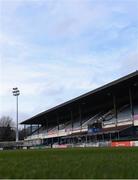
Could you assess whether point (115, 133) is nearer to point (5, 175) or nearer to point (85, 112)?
point (85, 112)

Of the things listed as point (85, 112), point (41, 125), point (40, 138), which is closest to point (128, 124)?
point (85, 112)

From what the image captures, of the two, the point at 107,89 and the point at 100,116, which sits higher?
the point at 107,89

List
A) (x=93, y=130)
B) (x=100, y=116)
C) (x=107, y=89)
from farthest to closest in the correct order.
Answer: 1. (x=100, y=116)
2. (x=93, y=130)
3. (x=107, y=89)

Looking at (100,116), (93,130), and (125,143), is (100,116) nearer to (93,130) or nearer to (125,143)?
(93,130)

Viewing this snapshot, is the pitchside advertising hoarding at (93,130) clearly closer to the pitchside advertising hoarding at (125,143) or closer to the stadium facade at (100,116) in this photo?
the stadium facade at (100,116)

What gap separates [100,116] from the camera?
259 ft

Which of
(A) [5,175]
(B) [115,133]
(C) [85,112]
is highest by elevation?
(C) [85,112]

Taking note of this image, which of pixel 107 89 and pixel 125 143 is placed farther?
pixel 107 89

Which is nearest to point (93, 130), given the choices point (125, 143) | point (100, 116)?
point (100, 116)

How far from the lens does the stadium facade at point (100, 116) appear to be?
61.2m

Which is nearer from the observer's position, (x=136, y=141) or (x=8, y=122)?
(x=136, y=141)

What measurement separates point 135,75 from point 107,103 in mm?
25817

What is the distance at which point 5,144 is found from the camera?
3615 inches

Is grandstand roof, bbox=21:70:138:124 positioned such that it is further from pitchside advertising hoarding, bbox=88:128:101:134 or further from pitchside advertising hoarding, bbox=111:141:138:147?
pitchside advertising hoarding, bbox=111:141:138:147
